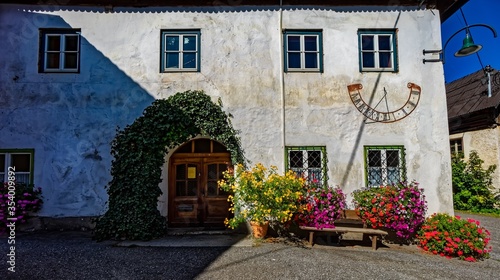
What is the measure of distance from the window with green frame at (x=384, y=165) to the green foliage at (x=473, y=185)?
25.2ft

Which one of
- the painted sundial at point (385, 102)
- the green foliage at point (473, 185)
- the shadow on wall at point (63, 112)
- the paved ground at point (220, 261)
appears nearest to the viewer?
the paved ground at point (220, 261)

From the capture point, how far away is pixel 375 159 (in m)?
8.16

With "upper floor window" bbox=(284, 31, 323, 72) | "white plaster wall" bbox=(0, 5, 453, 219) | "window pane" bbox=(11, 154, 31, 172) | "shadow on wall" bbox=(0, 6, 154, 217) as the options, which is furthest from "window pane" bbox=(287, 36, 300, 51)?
"window pane" bbox=(11, 154, 31, 172)

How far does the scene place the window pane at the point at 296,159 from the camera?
8.09 meters

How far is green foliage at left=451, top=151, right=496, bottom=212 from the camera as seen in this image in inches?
514

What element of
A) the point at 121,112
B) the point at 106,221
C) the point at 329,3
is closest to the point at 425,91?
the point at 329,3

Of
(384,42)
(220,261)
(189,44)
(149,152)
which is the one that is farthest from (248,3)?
(220,261)

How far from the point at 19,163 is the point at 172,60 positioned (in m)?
4.80

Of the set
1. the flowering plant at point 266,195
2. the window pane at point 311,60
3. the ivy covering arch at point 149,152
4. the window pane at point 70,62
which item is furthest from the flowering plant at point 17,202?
the window pane at point 311,60

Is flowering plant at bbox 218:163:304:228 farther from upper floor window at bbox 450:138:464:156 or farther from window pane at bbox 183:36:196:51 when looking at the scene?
upper floor window at bbox 450:138:464:156

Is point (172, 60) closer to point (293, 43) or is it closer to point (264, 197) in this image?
point (293, 43)

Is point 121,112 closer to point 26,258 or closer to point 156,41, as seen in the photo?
point 156,41

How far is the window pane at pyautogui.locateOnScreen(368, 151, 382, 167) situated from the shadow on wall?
602 centimetres

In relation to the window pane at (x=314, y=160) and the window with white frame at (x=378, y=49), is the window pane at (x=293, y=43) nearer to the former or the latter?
the window with white frame at (x=378, y=49)
